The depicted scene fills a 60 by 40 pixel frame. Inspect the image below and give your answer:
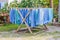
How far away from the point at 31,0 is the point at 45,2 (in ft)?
4.91

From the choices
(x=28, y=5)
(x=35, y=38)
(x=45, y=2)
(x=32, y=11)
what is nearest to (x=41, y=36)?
(x=35, y=38)

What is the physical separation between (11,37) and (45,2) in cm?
488

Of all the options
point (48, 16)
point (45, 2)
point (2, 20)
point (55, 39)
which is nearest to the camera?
point (55, 39)

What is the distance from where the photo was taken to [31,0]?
9.68 meters

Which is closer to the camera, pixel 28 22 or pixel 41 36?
pixel 41 36

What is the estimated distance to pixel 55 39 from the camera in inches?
249

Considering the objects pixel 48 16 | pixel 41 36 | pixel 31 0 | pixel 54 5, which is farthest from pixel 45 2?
pixel 41 36

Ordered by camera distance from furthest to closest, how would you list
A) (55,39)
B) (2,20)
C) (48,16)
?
(2,20), (48,16), (55,39)

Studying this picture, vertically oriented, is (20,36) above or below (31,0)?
below

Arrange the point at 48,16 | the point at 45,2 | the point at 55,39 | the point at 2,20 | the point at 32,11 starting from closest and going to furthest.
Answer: the point at 55,39 < the point at 32,11 < the point at 48,16 < the point at 2,20 < the point at 45,2

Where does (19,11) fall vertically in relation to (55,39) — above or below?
above

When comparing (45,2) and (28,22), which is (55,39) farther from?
(45,2)

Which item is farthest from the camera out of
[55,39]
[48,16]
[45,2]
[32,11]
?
[45,2]

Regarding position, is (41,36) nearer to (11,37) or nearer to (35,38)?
(35,38)
